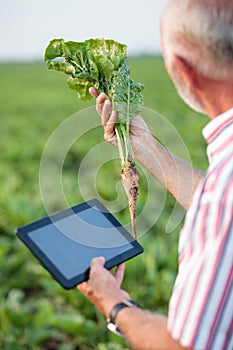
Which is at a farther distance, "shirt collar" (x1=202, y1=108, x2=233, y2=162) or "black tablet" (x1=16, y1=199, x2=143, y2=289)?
"black tablet" (x1=16, y1=199, x2=143, y2=289)

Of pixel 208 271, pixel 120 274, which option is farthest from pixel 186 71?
pixel 120 274

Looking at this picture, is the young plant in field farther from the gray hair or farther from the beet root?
the gray hair

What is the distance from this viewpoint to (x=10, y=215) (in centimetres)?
539

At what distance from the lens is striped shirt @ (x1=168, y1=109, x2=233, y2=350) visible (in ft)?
4.15

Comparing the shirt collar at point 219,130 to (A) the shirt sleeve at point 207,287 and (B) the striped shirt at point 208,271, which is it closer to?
(B) the striped shirt at point 208,271

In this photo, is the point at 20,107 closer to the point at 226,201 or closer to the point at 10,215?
the point at 10,215

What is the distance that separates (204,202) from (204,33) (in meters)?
0.35

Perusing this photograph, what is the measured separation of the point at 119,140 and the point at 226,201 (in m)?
0.66

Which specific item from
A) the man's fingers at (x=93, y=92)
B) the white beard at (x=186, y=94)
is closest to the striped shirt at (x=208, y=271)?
the white beard at (x=186, y=94)

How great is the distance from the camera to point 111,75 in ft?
6.12

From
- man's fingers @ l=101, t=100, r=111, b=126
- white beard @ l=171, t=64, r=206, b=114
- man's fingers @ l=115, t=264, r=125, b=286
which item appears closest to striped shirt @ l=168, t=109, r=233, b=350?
white beard @ l=171, t=64, r=206, b=114

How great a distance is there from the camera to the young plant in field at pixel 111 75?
1.85 meters

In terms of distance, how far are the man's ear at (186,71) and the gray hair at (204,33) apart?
0.02 m

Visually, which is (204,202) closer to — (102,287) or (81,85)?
(102,287)
